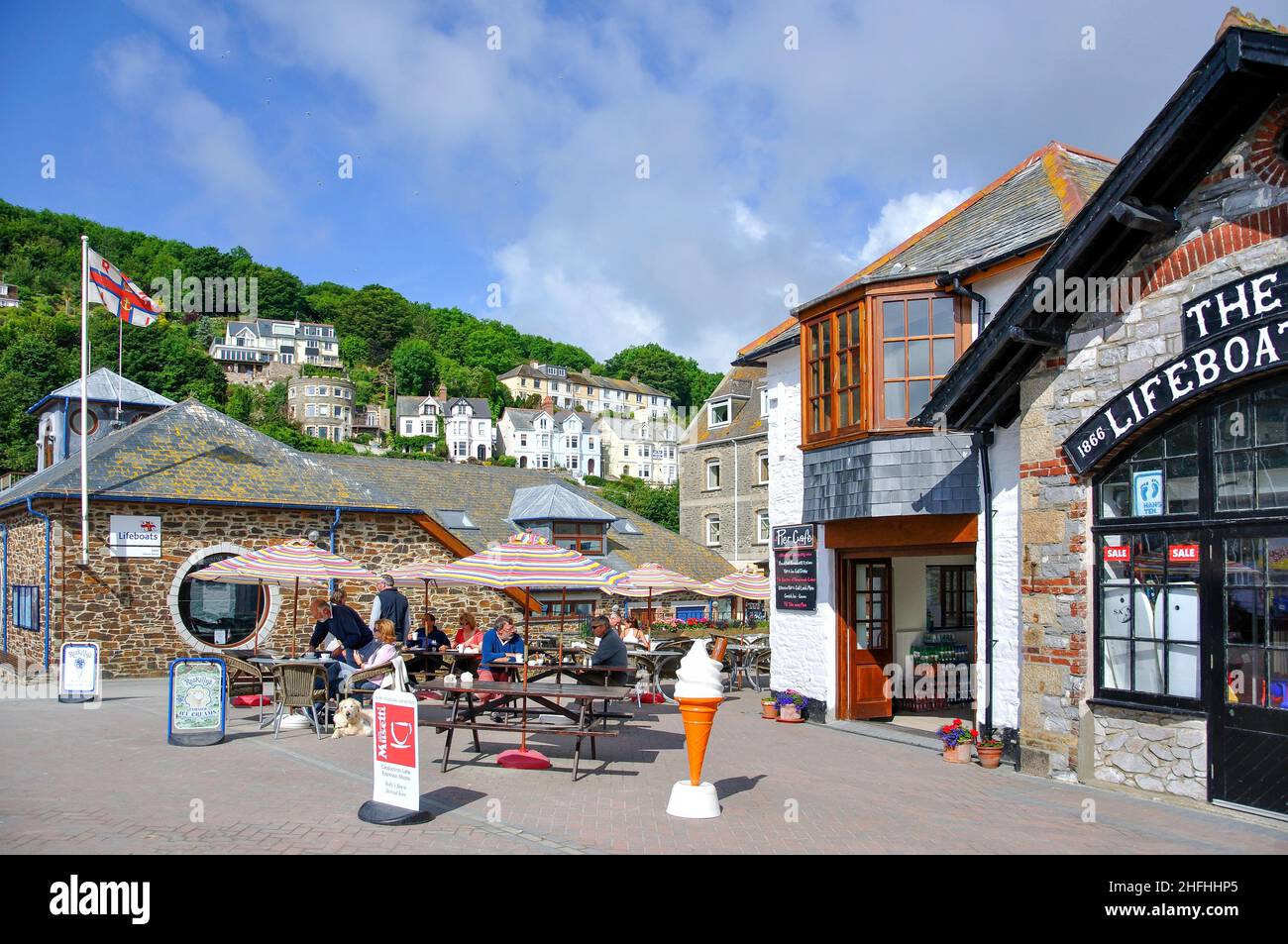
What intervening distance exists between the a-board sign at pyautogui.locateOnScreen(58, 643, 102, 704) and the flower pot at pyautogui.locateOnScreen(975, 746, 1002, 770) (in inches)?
498

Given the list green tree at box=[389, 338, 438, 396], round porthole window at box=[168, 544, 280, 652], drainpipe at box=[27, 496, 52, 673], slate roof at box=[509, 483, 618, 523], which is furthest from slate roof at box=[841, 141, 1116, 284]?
green tree at box=[389, 338, 438, 396]

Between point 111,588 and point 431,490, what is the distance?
507 inches

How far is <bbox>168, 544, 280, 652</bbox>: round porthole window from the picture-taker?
19.4 m

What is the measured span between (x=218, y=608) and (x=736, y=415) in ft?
99.2

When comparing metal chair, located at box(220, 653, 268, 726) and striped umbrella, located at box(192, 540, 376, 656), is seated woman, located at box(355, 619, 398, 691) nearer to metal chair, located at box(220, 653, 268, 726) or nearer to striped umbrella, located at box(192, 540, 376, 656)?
metal chair, located at box(220, 653, 268, 726)

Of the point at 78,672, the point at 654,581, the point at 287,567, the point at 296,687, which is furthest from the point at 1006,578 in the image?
the point at 78,672

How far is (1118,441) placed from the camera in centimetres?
921

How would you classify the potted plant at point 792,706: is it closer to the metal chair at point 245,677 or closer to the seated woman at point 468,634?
the seated woman at point 468,634

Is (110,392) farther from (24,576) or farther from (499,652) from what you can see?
(499,652)

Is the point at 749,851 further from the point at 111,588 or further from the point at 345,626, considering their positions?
the point at 111,588

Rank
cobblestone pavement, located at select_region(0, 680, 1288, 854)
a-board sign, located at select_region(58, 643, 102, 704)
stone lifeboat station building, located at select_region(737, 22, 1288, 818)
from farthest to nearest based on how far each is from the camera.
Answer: a-board sign, located at select_region(58, 643, 102, 704) < stone lifeboat station building, located at select_region(737, 22, 1288, 818) < cobblestone pavement, located at select_region(0, 680, 1288, 854)

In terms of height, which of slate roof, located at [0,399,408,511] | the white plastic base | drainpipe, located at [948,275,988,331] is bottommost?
the white plastic base

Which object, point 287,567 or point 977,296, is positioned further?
point 287,567
